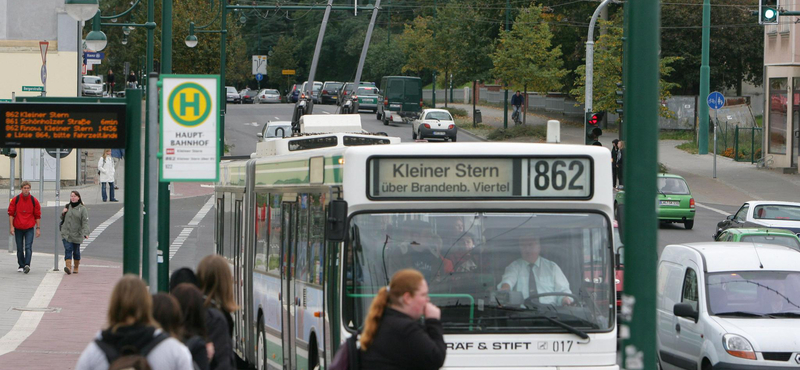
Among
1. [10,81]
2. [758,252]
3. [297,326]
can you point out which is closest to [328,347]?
[297,326]

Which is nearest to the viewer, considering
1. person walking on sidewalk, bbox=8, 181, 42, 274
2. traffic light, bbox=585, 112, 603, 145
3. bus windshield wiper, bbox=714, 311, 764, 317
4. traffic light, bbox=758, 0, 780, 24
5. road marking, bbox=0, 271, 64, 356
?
Result: bus windshield wiper, bbox=714, 311, 764, 317

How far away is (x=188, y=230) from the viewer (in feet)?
94.2

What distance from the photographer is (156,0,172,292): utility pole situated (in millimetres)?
12039

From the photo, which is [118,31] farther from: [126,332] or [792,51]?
[126,332]

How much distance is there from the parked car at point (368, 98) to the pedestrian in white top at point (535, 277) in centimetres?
6169

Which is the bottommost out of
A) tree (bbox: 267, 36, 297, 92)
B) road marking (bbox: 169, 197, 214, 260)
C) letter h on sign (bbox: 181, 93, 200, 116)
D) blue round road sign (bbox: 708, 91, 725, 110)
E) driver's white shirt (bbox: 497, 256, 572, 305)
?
road marking (bbox: 169, 197, 214, 260)

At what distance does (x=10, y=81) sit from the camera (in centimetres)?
3897

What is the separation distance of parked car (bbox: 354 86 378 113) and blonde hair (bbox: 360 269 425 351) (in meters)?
63.6

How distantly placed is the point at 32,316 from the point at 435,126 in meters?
35.8

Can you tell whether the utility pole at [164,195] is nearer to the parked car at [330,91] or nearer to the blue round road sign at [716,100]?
the blue round road sign at [716,100]

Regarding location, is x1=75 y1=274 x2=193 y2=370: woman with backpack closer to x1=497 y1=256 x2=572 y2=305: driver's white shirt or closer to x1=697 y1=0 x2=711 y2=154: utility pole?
x1=497 y1=256 x2=572 y2=305: driver's white shirt

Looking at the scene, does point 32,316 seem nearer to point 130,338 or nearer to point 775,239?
point 775,239

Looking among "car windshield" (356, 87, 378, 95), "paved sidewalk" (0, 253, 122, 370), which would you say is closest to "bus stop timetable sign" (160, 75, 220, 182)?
"paved sidewalk" (0, 253, 122, 370)

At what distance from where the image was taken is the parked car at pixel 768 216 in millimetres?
22750
